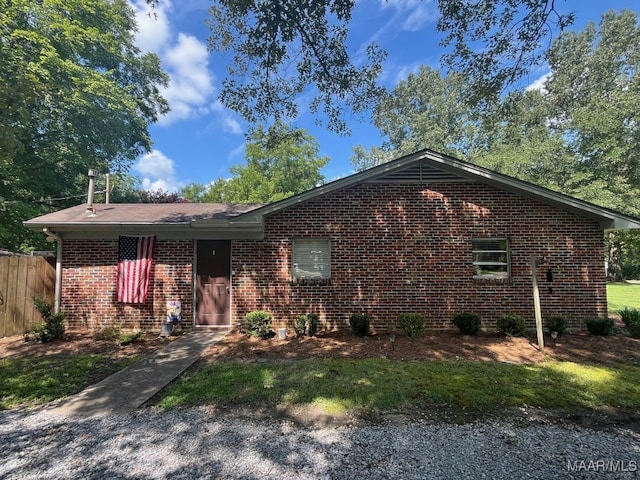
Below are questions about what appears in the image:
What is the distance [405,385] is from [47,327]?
7.80 m

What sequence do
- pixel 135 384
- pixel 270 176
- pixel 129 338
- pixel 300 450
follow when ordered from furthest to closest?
pixel 270 176 → pixel 129 338 → pixel 135 384 → pixel 300 450

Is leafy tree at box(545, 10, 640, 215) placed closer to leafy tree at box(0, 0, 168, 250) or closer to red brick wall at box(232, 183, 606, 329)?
red brick wall at box(232, 183, 606, 329)

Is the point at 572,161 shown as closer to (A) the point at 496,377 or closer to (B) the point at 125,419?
(A) the point at 496,377

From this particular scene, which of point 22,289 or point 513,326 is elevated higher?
point 22,289

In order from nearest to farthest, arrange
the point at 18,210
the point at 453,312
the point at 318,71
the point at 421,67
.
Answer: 1. the point at 318,71
2. the point at 453,312
3. the point at 18,210
4. the point at 421,67

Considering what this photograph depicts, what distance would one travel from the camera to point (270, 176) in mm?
31797

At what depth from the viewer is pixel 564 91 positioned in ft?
89.4

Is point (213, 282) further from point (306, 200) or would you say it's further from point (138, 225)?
point (306, 200)

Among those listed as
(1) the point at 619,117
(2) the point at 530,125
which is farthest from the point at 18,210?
(2) the point at 530,125

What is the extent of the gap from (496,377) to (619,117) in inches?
888

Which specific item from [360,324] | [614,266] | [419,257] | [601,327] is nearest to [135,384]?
[360,324]

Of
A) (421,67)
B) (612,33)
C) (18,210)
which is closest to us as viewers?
(18,210)

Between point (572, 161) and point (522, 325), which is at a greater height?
point (572, 161)

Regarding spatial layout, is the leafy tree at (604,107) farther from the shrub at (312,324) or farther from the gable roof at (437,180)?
the shrub at (312,324)
